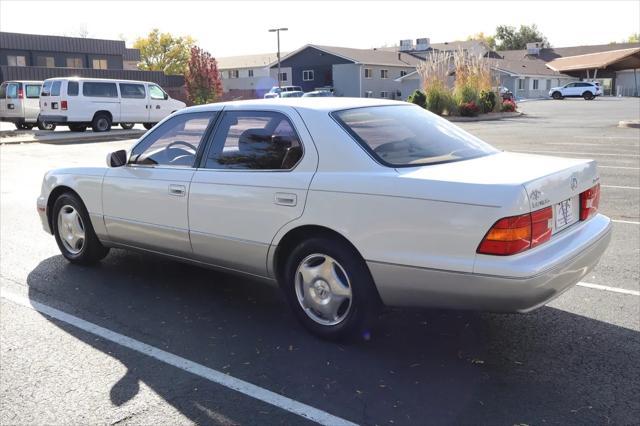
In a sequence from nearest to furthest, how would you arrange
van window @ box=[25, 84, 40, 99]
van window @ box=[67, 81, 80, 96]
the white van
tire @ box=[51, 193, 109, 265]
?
tire @ box=[51, 193, 109, 265]
van window @ box=[67, 81, 80, 96]
the white van
van window @ box=[25, 84, 40, 99]

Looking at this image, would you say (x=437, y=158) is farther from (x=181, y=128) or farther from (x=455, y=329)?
(x=181, y=128)

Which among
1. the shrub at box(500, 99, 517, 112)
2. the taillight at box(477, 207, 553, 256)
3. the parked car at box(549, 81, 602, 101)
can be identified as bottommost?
the taillight at box(477, 207, 553, 256)

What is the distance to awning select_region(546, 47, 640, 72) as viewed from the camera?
62.2m

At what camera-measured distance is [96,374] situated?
3.65 metres

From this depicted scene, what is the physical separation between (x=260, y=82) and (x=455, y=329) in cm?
6939

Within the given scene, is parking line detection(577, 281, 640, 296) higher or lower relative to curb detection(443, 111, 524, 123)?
lower

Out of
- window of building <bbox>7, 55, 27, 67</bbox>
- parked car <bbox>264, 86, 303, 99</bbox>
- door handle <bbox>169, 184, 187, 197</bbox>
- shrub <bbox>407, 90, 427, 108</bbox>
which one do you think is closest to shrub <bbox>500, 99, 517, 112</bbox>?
shrub <bbox>407, 90, 427, 108</bbox>

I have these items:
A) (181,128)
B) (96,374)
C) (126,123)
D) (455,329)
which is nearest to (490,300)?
(455,329)

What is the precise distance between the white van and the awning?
5049 centimetres

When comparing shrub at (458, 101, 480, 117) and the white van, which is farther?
shrub at (458, 101, 480, 117)

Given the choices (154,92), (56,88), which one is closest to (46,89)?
(56,88)

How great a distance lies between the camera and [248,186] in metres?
4.24

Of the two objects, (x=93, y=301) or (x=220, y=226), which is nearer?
(x=220, y=226)

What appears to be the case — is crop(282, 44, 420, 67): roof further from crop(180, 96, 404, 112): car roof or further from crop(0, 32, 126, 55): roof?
crop(180, 96, 404, 112): car roof
